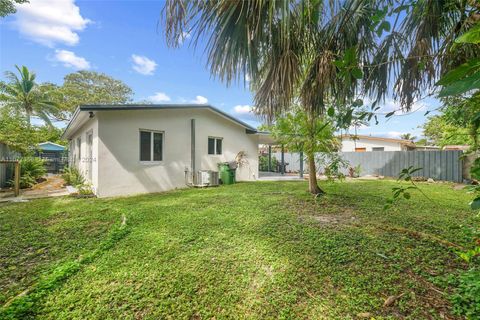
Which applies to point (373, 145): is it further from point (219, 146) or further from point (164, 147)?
point (164, 147)

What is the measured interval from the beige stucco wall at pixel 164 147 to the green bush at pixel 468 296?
26.5 ft

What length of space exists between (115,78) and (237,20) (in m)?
29.2

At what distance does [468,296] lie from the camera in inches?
81.9

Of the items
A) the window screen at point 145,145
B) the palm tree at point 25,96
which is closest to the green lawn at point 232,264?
the window screen at point 145,145

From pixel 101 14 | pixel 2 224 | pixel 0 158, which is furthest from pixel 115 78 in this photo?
pixel 2 224

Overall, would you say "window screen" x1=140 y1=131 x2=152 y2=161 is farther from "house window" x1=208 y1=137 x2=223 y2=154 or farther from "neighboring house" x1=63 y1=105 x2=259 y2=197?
"house window" x1=208 y1=137 x2=223 y2=154

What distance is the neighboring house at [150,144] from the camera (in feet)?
24.1

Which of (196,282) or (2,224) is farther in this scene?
(2,224)

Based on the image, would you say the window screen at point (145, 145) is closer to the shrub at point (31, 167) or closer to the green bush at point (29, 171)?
the green bush at point (29, 171)

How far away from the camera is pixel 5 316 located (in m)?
1.95

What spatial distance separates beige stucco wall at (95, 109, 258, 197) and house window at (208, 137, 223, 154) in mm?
220

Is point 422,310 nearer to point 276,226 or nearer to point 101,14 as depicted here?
point 276,226

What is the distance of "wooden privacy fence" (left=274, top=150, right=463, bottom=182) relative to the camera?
36.7 feet

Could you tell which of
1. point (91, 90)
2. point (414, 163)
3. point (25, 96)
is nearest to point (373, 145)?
point (414, 163)
